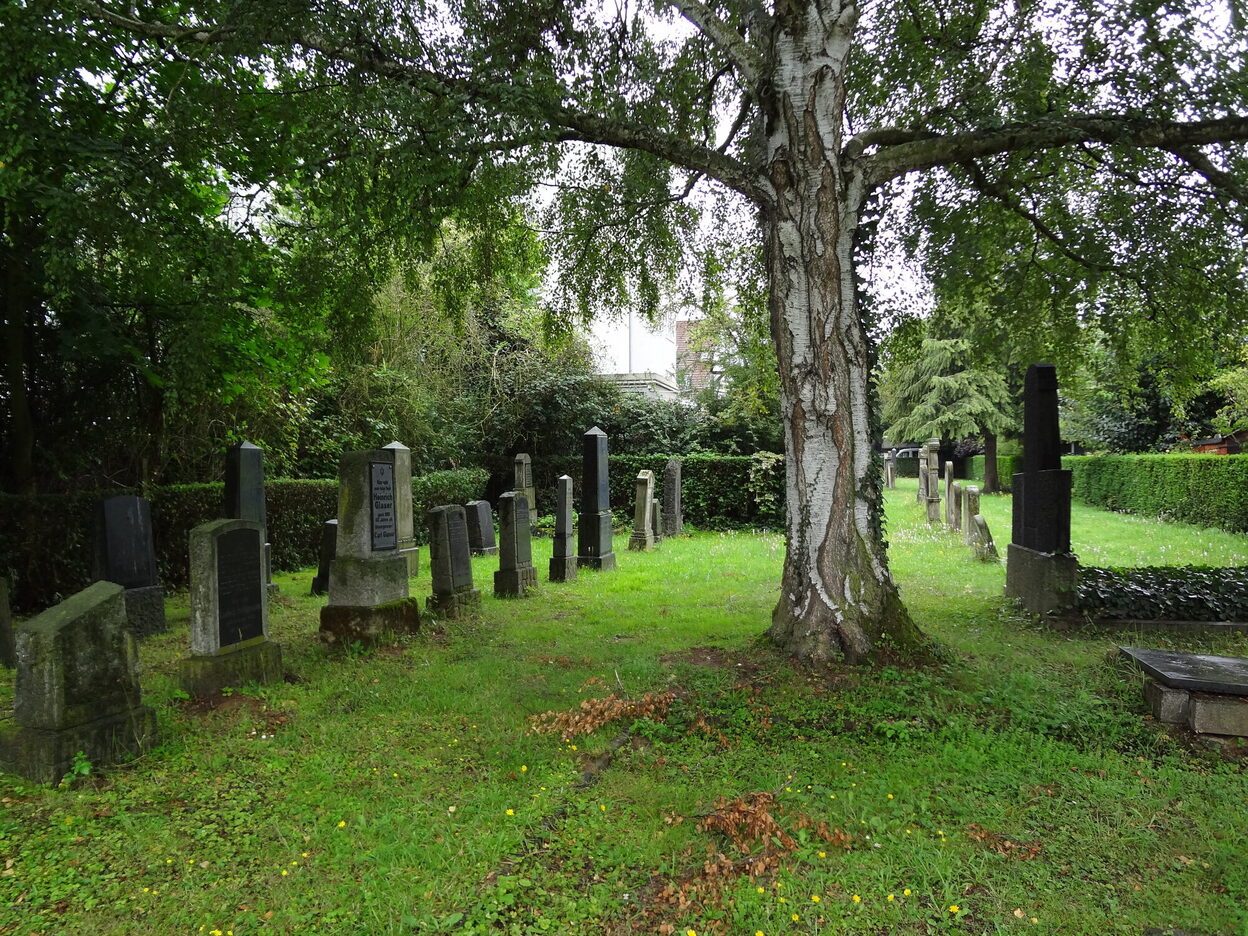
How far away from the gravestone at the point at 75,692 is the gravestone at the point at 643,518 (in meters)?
10.8

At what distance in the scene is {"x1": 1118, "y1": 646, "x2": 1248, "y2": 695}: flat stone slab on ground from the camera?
472 cm

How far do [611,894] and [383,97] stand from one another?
580 cm

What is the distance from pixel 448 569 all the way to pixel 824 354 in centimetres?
519

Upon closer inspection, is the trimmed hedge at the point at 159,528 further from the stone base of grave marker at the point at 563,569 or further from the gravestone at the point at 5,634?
the stone base of grave marker at the point at 563,569

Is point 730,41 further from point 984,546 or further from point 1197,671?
point 984,546

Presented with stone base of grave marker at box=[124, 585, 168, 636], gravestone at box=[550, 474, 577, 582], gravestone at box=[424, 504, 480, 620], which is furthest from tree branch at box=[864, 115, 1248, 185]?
stone base of grave marker at box=[124, 585, 168, 636]

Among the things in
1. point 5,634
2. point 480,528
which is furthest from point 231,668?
point 480,528

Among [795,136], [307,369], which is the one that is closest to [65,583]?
[307,369]

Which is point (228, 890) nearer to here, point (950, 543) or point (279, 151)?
point (279, 151)

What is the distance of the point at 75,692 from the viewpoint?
4.31 m

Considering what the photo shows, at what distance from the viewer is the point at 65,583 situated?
8.92 metres

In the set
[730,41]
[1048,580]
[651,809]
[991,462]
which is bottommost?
[651,809]

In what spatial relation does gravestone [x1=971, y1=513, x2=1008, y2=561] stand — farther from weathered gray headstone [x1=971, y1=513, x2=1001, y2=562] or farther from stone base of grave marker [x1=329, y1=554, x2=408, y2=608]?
stone base of grave marker [x1=329, y1=554, x2=408, y2=608]

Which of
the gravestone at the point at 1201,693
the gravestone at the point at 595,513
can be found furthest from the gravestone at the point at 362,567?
the gravestone at the point at 1201,693
